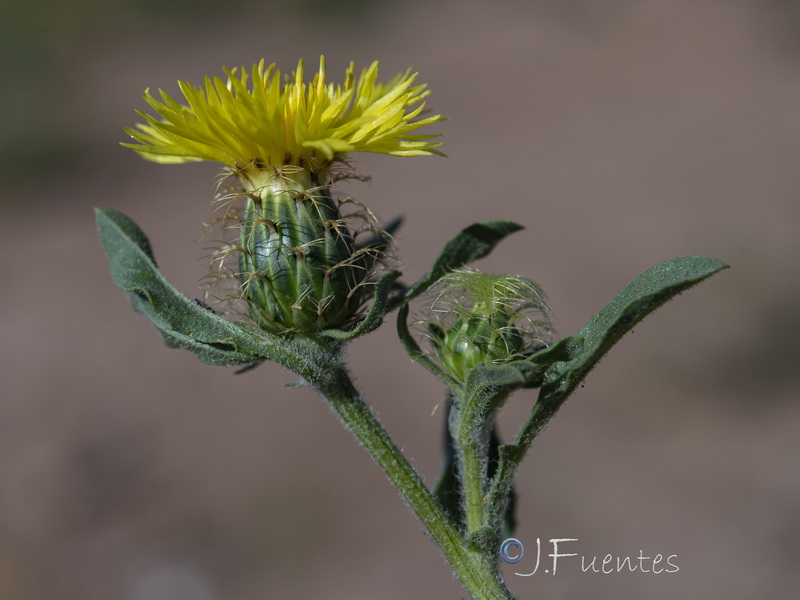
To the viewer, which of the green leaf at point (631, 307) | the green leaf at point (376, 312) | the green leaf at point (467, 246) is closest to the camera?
the green leaf at point (631, 307)

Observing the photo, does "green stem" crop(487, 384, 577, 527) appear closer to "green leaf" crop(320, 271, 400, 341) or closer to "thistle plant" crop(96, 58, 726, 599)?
"thistle plant" crop(96, 58, 726, 599)

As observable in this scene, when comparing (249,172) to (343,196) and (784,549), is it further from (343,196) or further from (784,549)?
(784,549)

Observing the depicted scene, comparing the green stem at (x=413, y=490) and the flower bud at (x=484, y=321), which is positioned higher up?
the flower bud at (x=484, y=321)

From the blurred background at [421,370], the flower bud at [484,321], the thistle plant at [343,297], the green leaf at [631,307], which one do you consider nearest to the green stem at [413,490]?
the thistle plant at [343,297]

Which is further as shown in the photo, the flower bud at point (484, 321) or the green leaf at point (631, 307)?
the flower bud at point (484, 321)

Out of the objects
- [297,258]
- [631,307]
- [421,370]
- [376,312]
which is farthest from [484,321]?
[421,370]

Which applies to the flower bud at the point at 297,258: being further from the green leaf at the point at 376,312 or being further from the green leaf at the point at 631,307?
the green leaf at the point at 631,307

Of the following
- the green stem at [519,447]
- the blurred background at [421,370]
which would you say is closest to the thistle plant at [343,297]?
the green stem at [519,447]

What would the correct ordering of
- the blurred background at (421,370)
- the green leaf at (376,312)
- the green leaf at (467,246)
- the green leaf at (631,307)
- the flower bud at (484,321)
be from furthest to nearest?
the blurred background at (421,370) → the green leaf at (467,246) → the flower bud at (484,321) → the green leaf at (376,312) → the green leaf at (631,307)

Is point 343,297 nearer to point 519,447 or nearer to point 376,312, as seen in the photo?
point 376,312
